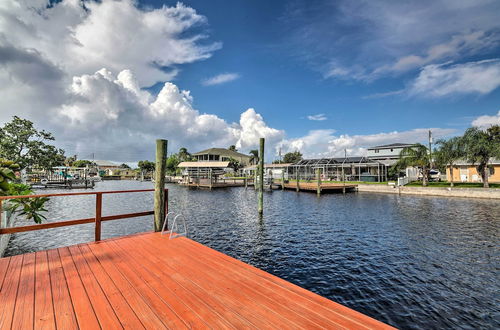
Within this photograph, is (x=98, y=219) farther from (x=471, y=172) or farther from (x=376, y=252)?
(x=471, y=172)

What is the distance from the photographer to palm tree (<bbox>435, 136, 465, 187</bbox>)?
27.2 meters

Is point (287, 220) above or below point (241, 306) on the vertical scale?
below

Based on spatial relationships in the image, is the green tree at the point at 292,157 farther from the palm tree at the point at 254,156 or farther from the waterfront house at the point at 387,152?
the waterfront house at the point at 387,152

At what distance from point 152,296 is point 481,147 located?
35.0 metres

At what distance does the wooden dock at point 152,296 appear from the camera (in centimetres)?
253

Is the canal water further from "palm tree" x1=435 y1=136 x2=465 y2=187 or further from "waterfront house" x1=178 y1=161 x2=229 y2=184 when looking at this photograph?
"waterfront house" x1=178 y1=161 x2=229 y2=184

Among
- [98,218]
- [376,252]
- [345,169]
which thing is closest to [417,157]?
[345,169]

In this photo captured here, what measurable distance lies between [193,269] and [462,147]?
35286 millimetres

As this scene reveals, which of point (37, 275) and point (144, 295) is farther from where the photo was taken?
point (37, 275)

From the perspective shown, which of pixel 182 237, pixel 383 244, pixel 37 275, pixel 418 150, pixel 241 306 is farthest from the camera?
pixel 418 150

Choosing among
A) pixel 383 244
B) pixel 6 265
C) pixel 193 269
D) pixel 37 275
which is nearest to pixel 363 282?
pixel 383 244

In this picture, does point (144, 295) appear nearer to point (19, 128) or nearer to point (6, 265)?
point (6, 265)

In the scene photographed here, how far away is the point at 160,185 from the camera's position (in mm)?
6367

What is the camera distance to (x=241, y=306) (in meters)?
2.85
